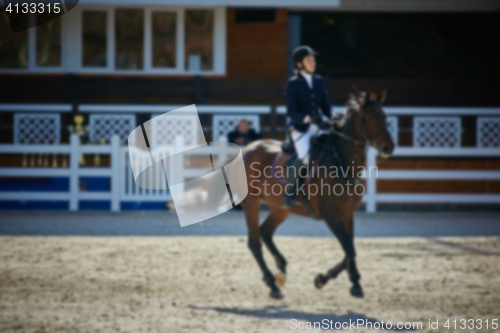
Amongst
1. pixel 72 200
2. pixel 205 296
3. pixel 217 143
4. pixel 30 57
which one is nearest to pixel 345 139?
pixel 205 296

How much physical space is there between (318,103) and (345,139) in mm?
657

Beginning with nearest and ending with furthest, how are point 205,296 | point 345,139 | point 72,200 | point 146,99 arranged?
point 205,296 → point 345,139 → point 72,200 → point 146,99

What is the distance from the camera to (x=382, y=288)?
7.86 meters

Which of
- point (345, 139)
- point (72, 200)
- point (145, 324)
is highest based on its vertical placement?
point (345, 139)

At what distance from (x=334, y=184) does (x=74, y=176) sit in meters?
8.11

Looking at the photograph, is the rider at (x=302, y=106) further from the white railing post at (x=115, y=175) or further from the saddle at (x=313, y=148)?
the white railing post at (x=115, y=175)

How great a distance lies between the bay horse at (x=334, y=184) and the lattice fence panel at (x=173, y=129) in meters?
7.58

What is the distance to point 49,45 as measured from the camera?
18.8 meters

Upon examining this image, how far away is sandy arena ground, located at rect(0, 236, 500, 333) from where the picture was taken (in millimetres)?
6512

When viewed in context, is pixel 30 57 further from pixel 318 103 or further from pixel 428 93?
pixel 318 103

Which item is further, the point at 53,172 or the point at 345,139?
the point at 53,172

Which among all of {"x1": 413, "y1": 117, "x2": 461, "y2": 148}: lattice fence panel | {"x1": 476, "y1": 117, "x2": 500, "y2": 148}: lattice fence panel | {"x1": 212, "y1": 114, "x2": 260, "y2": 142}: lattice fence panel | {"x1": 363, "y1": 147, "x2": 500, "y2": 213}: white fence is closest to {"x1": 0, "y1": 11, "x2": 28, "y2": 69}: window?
{"x1": 212, "y1": 114, "x2": 260, "y2": 142}: lattice fence panel

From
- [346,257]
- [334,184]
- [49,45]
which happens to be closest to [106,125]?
[49,45]

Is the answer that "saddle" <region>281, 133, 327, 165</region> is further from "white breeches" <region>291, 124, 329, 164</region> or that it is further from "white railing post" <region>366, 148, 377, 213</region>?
"white railing post" <region>366, 148, 377, 213</region>
